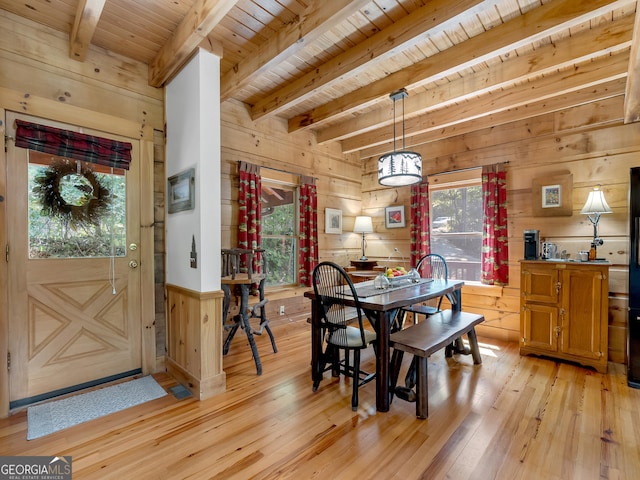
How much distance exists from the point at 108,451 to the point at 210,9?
109 inches

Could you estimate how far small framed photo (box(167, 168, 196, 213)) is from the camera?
2.47m

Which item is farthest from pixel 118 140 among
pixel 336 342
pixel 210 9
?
pixel 336 342

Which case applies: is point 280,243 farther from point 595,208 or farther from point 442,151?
point 595,208

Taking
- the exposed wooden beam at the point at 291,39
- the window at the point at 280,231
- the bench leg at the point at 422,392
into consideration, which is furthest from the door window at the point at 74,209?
the bench leg at the point at 422,392

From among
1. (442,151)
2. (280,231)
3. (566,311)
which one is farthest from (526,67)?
(280,231)

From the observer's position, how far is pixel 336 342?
7.62 ft

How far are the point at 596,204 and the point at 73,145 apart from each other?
4.75 metres

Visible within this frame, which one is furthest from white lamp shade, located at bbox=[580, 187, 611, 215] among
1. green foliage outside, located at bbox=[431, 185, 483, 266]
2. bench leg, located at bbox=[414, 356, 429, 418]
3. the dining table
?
bench leg, located at bbox=[414, 356, 429, 418]

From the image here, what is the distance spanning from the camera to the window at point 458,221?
4.18m

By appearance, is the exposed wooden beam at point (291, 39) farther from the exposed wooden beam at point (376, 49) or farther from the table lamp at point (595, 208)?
the table lamp at point (595, 208)

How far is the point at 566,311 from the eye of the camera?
303 cm

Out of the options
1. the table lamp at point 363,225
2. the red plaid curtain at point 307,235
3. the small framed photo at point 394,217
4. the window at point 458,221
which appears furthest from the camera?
the table lamp at point 363,225

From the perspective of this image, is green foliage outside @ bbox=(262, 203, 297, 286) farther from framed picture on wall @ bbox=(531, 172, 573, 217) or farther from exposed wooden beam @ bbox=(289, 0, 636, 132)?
framed picture on wall @ bbox=(531, 172, 573, 217)

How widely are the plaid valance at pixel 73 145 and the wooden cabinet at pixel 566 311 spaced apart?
4115mm
